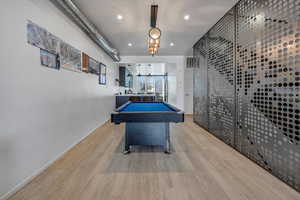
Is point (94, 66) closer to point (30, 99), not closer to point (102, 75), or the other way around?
point (102, 75)

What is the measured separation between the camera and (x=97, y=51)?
4.89 m

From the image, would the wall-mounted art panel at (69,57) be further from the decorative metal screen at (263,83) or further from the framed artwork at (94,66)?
the decorative metal screen at (263,83)

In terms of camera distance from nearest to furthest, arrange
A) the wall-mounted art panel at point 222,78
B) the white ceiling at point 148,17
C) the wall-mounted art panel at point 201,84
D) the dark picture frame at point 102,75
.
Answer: the white ceiling at point 148,17
the wall-mounted art panel at point 222,78
the wall-mounted art panel at point 201,84
the dark picture frame at point 102,75

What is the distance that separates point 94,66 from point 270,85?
427cm

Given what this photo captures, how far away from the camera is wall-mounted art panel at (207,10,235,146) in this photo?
329 cm

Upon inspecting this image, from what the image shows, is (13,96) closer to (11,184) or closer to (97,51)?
(11,184)

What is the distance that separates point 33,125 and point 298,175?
11.6ft

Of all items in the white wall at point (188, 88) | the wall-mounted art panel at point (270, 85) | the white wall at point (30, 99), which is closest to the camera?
the white wall at point (30, 99)

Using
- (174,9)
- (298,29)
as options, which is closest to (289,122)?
(298,29)

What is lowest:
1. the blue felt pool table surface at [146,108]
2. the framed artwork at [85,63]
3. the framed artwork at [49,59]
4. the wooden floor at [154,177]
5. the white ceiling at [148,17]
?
the wooden floor at [154,177]

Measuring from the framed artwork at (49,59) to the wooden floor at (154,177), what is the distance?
5.42 ft

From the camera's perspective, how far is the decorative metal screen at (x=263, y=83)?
6.26 feet

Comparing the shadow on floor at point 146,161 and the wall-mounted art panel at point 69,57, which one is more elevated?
the wall-mounted art panel at point 69,57

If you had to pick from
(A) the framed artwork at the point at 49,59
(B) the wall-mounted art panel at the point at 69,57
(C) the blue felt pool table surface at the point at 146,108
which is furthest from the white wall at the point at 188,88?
(A) the framed artwork at the point at 49,59
